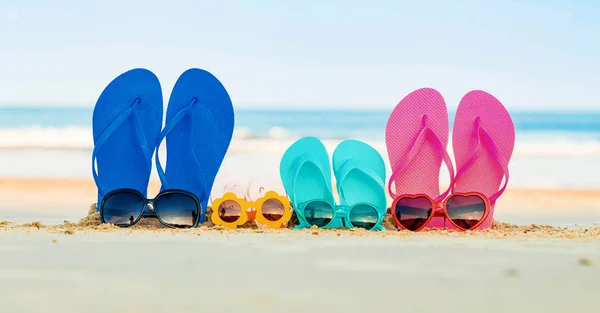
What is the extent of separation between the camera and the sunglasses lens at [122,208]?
3.48 metres

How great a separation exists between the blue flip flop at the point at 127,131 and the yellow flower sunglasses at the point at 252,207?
454mm

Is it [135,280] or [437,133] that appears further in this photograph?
[437,133]

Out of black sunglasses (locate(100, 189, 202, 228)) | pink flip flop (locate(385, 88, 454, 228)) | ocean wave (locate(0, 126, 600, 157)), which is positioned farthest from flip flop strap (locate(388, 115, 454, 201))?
ocean wave (locate(0, 126, 600, 157))

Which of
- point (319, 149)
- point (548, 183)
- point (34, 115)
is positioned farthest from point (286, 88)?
point (319, 149)

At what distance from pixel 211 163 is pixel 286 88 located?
25963 millimetres

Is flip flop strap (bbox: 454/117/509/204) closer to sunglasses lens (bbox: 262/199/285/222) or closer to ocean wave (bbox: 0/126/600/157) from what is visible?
sunglasses lens (bbox: 262/199/285/222)

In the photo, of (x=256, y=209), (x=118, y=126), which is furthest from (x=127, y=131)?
(x=256, y=209)

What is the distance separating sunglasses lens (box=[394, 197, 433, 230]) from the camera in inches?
137

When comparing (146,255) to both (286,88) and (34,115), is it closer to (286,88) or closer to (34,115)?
(34,115)

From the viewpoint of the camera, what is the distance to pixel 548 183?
6910 millimetres

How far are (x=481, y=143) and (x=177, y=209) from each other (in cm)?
149

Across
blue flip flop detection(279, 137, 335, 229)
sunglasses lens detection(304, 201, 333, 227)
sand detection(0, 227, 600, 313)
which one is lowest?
sand detection(0, 227, 600, 313)

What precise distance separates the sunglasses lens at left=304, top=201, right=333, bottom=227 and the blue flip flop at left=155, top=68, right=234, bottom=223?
0.53 meters

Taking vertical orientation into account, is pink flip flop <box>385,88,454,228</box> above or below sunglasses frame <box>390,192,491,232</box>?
above
